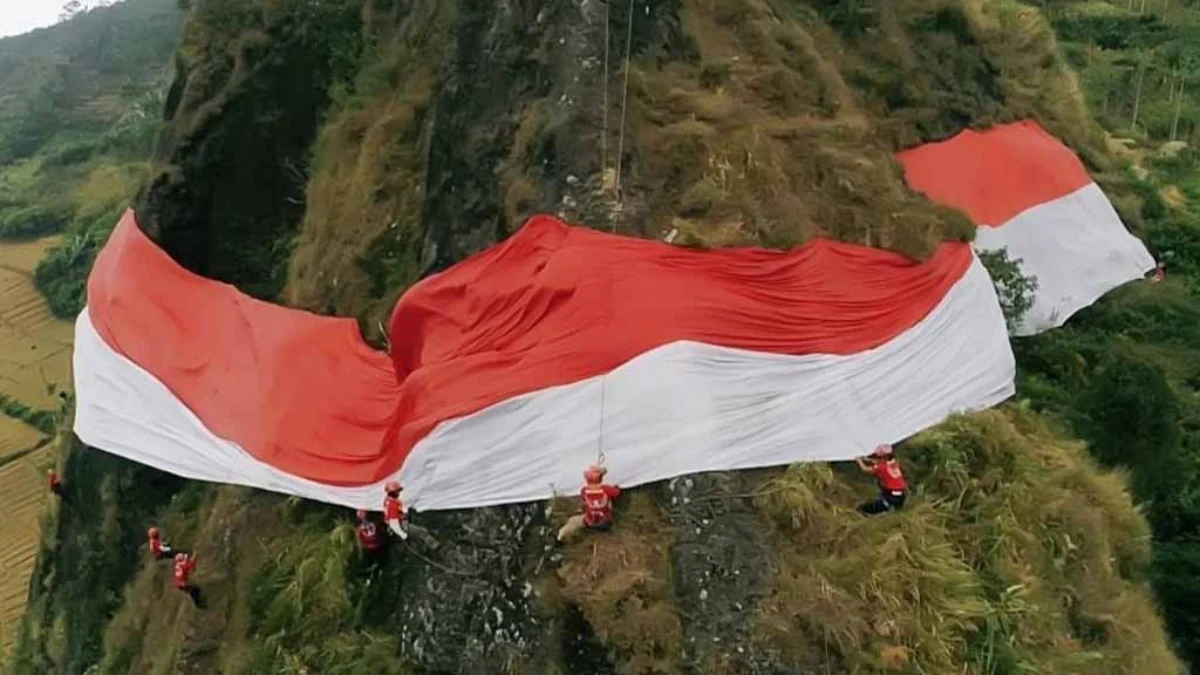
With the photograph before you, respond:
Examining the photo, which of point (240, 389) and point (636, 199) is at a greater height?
point (636, 199)

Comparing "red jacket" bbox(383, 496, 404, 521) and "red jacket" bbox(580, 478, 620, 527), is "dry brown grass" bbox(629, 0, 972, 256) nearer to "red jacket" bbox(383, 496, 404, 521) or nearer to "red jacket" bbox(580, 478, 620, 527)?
"red jacket" bbox(580, 478, 620, 527)

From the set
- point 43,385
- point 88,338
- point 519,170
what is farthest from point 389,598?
A: point 43,385

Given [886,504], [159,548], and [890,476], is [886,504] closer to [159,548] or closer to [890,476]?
[890,476]

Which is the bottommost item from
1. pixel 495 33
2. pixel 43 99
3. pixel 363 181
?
pixel 43 99

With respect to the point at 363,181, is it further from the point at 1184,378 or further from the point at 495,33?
the point at 1184,378

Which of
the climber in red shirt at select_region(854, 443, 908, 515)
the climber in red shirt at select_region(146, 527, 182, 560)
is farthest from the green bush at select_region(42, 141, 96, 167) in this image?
the climber in red shirt at select_region(854, 443, 908, 515)

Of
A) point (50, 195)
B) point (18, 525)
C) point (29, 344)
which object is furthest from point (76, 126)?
point (18, 525)

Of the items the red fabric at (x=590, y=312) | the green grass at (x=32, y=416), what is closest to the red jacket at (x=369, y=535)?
the red fabric at (x=590, y=312)
